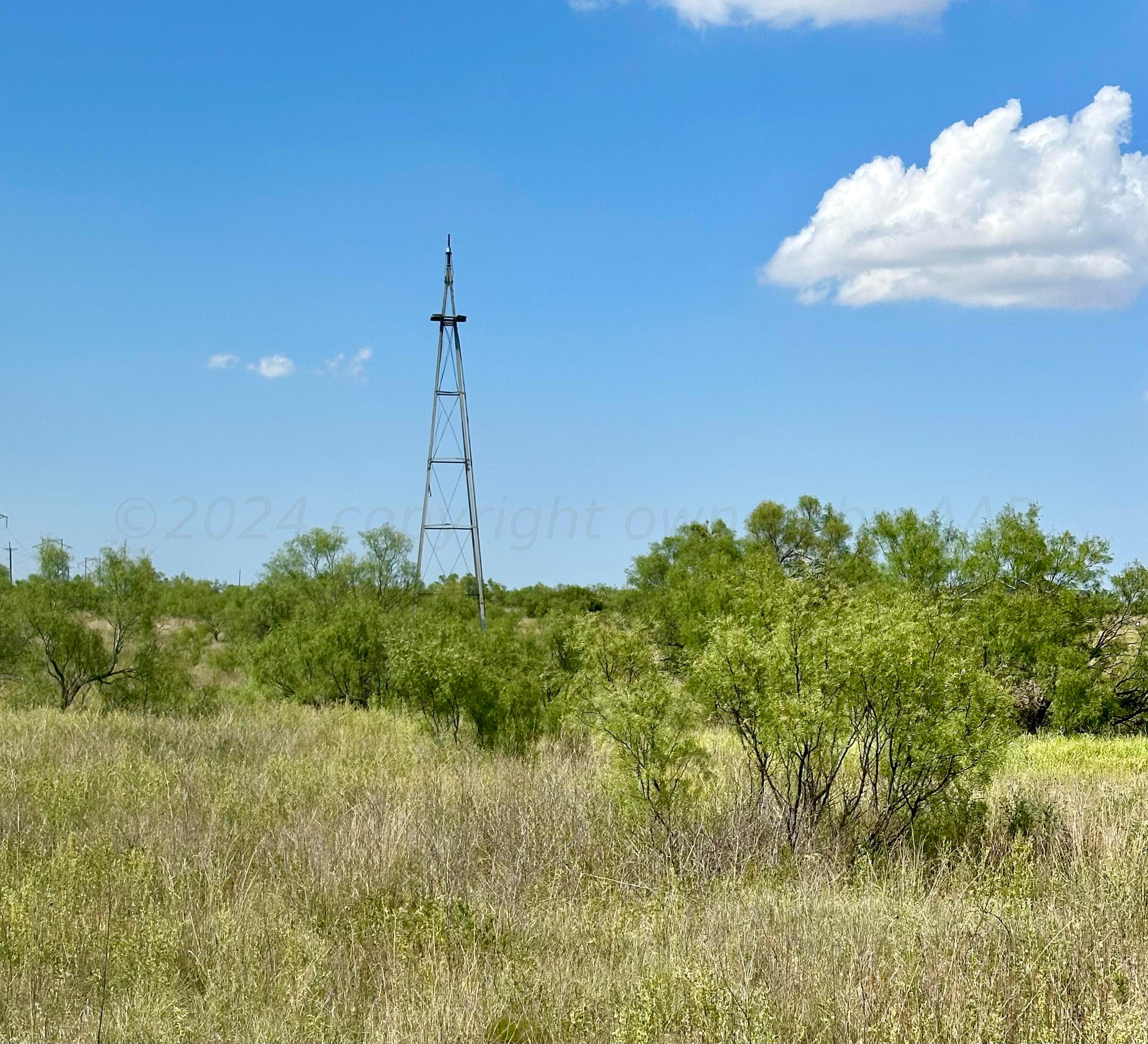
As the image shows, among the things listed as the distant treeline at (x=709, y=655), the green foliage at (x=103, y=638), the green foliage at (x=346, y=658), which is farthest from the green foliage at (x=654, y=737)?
the green foliage at (x=103, y=638)

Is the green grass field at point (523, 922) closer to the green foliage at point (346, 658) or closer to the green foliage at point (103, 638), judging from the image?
the green foliage at point (103, 638)

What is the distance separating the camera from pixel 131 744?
48.5ft

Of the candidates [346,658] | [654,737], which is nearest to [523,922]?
[654,737]

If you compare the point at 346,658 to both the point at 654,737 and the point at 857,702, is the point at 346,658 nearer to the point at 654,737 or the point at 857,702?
the point at 654,737

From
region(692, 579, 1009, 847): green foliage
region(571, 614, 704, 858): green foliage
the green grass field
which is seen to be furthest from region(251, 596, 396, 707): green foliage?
region(692, 579, 1009, 847): green foliage

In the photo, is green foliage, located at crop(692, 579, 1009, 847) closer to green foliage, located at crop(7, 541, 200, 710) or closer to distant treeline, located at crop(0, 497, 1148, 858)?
distant treeline, located at crop(0, 497, 1148, 858)

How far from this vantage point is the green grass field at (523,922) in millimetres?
5516

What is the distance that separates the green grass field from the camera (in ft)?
18.1

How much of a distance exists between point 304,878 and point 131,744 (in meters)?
8.03

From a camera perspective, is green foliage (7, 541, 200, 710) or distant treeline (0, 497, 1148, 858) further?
green foliage (7, 541, 200, 710)

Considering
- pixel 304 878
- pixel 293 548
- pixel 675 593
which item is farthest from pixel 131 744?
pixel 293 548

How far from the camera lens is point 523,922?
7.14 meters

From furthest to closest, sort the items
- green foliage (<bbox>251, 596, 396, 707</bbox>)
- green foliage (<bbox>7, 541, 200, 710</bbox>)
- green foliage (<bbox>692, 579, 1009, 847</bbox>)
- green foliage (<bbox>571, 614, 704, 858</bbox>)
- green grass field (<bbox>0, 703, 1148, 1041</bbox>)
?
1. green foliage (<bbox>251, 596, 396, 707</bbox>)
2. green foliage (<bbox>7, 541, 200, 710</bbox>)
3. green foliage (<bbox>571, 614, 704, 858</bbox>)
4. green foliage (<bbox>692, 579, 1009, 847</bbox>)
5. green grass field (<bbox>0, 703, 1148, 1041</bbox>)

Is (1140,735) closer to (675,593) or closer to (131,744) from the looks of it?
(675,593)
